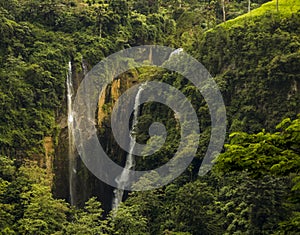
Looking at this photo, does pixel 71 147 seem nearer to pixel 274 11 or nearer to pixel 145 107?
pixel 145 107

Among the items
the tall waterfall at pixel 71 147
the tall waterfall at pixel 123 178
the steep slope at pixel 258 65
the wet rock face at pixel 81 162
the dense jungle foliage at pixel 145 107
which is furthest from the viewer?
the tall waterfall at pixel 123 178

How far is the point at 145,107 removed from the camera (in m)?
31.5

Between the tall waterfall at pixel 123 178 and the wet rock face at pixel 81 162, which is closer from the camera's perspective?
the wet rock face at pixel 81 162

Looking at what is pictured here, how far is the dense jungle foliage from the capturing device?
2344 centimetres

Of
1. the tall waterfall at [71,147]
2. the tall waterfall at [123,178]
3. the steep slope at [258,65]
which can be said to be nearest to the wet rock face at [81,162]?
the tall waterfall at [71,147]

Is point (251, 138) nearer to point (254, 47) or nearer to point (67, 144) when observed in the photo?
point (254, 47)

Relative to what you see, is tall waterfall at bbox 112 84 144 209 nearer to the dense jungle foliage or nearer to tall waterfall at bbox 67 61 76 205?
the dense jungle foliage

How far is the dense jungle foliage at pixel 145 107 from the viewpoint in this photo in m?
23.4

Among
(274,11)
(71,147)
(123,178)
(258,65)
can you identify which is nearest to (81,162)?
(71,147)

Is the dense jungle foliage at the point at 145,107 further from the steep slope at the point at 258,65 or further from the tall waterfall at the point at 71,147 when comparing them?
the tall waterfall at the point at 71,147

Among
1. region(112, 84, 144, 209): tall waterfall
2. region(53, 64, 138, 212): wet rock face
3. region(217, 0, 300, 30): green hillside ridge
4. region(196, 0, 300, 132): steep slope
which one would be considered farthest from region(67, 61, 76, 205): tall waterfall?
region(217, 0, 300, 30): green hillside ridge

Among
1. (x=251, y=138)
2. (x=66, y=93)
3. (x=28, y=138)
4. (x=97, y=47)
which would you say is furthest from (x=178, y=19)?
(x=251, y=138)

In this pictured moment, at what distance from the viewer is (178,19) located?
4056 cm

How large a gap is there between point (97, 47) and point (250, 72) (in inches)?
364
